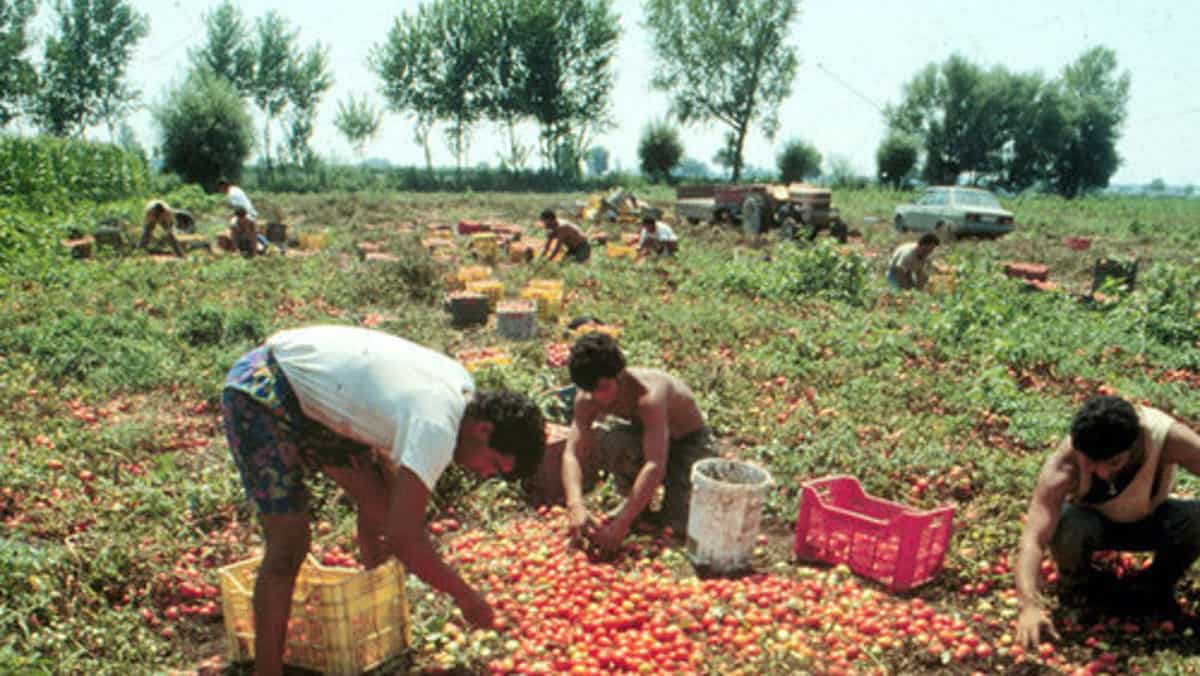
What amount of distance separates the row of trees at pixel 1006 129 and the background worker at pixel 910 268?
42450 millimetres

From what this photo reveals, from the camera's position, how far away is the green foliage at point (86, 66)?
4762 cm

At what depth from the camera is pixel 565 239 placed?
13.2 meters

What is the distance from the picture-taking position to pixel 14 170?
52.9ft

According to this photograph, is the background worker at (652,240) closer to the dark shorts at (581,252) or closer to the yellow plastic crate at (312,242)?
the dark shorts at (581,252)

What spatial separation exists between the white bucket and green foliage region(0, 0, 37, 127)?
54.2 m

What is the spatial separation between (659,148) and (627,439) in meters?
43.6

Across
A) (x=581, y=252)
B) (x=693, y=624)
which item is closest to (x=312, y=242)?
(x=581, y=252)

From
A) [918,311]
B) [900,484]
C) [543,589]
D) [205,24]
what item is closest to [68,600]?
[543,589]

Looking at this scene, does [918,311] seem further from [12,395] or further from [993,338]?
[12,395]

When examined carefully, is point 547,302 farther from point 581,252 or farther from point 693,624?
point 693,624

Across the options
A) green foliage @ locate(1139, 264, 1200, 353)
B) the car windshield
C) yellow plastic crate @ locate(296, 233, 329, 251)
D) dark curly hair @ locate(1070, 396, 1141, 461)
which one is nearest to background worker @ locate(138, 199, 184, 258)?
yellow plastic crate @ locate(296, 233, 329, 251)

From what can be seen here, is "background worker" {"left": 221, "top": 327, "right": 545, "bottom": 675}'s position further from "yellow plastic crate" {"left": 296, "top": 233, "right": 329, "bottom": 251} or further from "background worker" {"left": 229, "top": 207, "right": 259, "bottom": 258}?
"yellow plastic crate" {"left": 296, "top": 233, "right": 329, "bottom": 251}

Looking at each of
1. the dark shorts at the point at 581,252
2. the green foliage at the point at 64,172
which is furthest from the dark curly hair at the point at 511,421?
the green foliage at the point at 64,172

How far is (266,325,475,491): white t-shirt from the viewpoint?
2498mm
